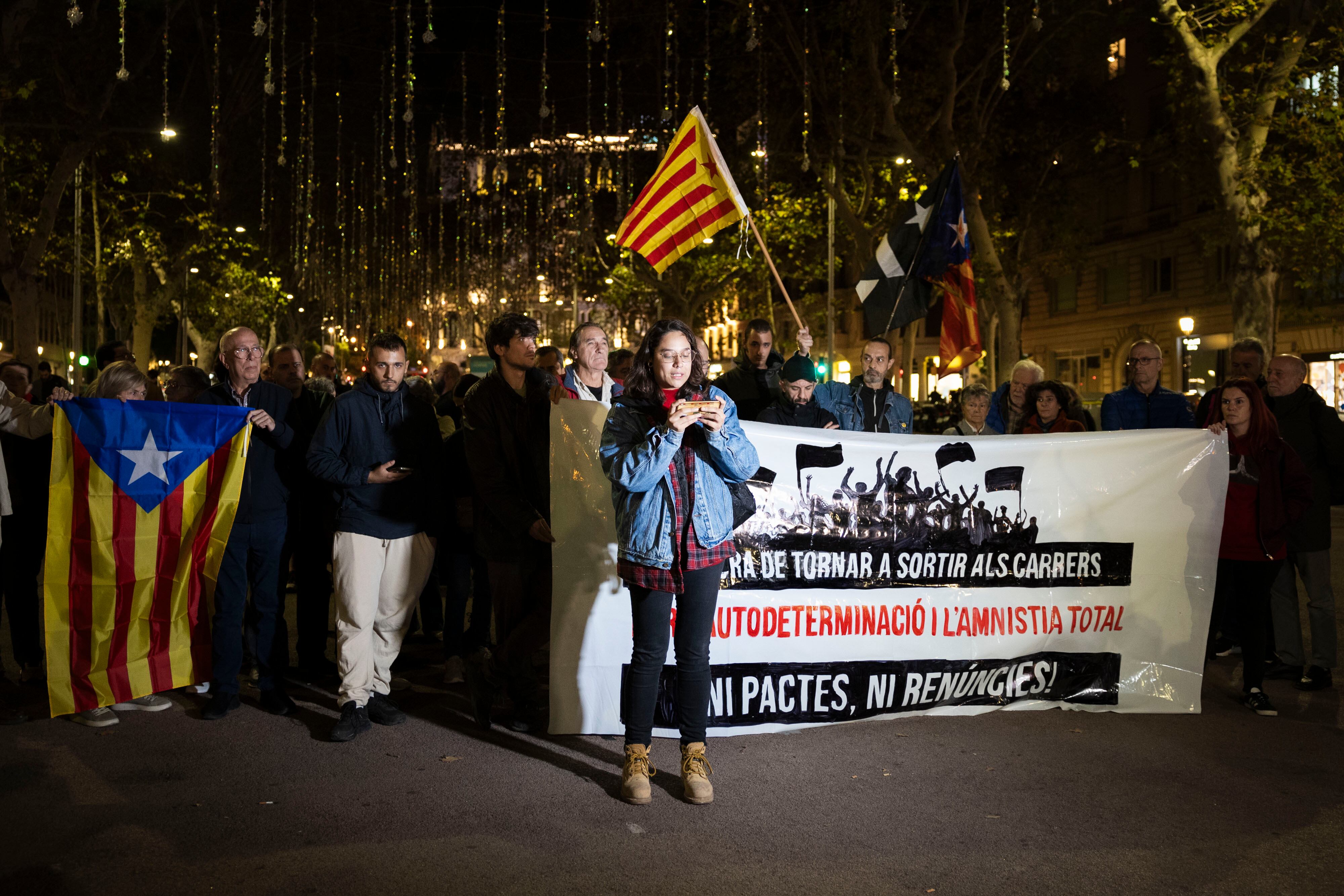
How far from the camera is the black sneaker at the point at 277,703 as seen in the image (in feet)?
18.9

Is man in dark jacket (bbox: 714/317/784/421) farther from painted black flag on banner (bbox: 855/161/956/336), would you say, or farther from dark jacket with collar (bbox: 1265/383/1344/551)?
dark jacket with collar (bbox: 1265/383/1344/551)

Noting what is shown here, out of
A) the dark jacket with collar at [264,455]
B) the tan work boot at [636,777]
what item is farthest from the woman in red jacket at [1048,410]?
the dark jacket with collar at [264,455]

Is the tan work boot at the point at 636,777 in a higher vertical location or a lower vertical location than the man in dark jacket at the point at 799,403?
lower

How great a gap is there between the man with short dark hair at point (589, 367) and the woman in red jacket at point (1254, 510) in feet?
10.5

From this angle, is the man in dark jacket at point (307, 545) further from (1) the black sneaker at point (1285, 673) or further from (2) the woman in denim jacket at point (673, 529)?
(1) the black sneaker at point (1285, 673)

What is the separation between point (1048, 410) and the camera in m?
7.29

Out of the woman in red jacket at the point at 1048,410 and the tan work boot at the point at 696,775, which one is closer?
the tan work boot at the point at 696,775

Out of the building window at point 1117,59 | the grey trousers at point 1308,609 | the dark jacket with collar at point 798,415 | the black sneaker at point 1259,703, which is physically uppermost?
the building window at point 1117,59

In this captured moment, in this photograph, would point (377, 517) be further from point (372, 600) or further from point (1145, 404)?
point (1145, 404)

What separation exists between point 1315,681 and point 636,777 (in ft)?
13.7

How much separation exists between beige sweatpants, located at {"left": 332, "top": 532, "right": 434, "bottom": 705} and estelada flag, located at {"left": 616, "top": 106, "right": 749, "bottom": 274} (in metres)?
3.73

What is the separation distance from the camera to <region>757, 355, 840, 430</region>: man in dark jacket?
668 cm

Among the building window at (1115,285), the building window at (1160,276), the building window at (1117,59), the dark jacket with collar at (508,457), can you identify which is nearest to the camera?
the dark jacket with collar at (508,457)

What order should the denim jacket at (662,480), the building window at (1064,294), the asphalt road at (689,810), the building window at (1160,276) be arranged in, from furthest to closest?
the building window at (1064,294) < the building window at (1160,276) < the denim jacket at (662,480) < the asphalt road at (689,810)
